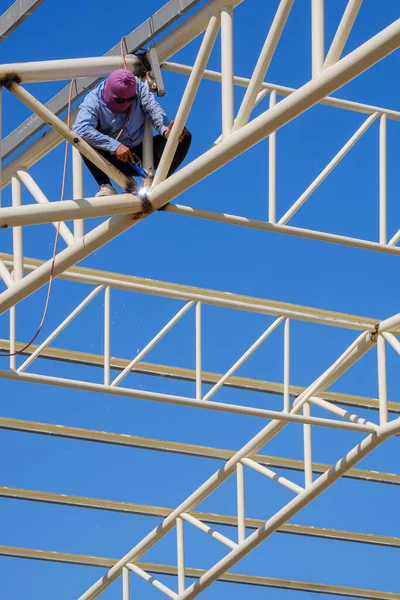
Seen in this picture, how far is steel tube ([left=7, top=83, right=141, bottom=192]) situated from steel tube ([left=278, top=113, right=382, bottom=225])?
2.12 metres

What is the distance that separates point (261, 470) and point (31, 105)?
29.8 feet

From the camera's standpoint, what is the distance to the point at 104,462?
26797mm

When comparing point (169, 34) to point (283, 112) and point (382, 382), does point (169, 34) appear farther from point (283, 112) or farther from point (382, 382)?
point (382, 382)

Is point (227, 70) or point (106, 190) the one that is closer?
point (227, 70)

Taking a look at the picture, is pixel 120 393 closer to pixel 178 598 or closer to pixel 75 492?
pixel 178 598

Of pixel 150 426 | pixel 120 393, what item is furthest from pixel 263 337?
pixel 150 426

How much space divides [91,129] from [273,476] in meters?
7.62

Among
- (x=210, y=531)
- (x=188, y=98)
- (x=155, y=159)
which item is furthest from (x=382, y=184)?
(x=210, y=531)

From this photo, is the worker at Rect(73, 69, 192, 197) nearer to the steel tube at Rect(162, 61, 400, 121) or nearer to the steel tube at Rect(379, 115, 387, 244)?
the steel tube at Rect(162, 61, 400, 121)

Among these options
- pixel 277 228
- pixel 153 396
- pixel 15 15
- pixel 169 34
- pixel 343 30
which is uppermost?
pixel 15 15

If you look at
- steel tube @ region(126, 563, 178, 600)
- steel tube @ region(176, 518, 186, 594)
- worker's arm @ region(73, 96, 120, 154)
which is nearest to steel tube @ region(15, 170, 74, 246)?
worker's arm @ region(73, 96, 120, 154)

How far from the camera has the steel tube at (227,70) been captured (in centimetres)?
1303

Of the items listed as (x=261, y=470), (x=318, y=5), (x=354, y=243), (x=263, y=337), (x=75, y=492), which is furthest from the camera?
(x=75, y=492)

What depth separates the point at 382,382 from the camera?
19625 mm
